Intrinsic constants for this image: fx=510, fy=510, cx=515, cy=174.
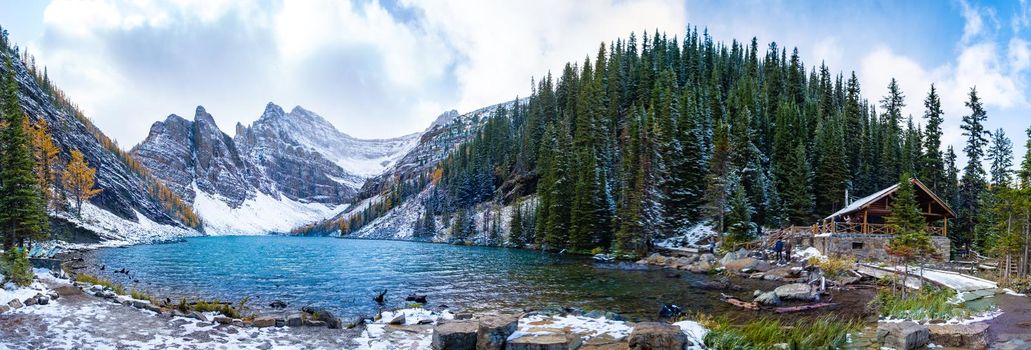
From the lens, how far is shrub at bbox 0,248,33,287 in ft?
56.2

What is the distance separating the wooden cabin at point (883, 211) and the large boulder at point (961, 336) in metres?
30.4

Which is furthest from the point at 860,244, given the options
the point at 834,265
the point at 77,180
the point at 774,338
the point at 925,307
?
the point at 77,180

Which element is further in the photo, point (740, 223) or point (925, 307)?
point (740, 223)

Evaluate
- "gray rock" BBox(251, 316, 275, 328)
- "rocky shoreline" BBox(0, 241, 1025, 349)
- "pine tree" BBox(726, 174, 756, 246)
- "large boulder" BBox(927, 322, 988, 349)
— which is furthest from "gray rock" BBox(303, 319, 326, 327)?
"pine tree" BBox(726, 174, 756, 246)

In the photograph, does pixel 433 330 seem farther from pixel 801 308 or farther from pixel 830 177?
pixel 830 177

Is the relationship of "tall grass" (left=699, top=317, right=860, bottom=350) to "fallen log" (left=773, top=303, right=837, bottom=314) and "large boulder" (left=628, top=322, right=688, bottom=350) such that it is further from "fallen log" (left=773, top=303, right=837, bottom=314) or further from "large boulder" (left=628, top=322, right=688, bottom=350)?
"fallen log" (left=773, top=303, right=837, bottom=314)

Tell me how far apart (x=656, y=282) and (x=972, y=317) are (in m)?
19.4

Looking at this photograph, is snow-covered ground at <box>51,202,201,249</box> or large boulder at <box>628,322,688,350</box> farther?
snow-covered ground at <box>51,202,201,249</box>

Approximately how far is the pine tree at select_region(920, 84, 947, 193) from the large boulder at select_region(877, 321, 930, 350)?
5962cm

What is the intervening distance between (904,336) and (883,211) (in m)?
36.0

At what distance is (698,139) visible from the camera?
69.6m

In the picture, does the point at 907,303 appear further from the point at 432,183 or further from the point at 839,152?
the point at 432,183

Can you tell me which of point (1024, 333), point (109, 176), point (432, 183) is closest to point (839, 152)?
point (1024, 333)

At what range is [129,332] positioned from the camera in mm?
13578
